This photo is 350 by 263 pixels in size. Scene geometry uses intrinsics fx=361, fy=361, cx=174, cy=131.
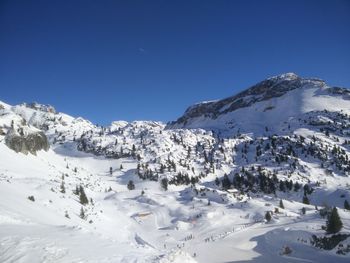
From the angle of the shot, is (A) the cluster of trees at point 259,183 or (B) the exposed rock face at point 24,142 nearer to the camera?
(B) the exposed rock face at point 24,142

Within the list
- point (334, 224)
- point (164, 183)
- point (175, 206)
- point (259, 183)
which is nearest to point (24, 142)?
point (164, 183)

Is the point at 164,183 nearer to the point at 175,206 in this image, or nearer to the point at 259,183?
the point at 259,183

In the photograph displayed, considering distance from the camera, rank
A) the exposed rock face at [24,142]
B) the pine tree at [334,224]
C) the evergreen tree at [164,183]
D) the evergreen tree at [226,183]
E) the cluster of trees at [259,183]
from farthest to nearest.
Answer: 1. the evergreen tree at [164,183]
2. the evergreen tree at [226,183]
3. the cluster of trees at [259,183]
4. the exposed rock face at [24,142]
5. the pine tree at [334,224]

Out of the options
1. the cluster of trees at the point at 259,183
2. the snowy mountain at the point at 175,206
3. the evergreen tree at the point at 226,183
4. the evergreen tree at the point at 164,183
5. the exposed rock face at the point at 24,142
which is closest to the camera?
the snowy mountain at the point at 175,206

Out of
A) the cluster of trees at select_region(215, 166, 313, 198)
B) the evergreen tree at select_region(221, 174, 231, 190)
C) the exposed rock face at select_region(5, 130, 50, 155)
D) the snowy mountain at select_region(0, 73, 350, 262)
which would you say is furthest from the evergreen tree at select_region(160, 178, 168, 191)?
the exposed rock face at select_region(5, 130, 50, 155)

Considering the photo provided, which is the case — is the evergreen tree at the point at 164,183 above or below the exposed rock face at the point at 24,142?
below

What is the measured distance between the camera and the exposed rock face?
11481 centimetres

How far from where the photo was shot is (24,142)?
12100 centimetres

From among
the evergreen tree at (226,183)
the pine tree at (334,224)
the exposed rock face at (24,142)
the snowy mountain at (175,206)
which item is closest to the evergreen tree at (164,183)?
the snowy mountain at (175,206)

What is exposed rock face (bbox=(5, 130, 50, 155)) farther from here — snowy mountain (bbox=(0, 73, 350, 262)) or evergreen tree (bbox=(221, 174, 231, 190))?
evergreen tree (bbox=(221, 174, 231, 190))

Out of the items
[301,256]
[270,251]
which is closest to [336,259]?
[301,256]

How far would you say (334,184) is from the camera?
470 feet

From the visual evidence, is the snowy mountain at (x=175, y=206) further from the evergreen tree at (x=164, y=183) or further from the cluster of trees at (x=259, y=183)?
the evergreen tree at (x=164, y=183)

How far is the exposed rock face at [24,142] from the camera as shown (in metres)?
115
